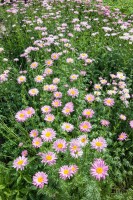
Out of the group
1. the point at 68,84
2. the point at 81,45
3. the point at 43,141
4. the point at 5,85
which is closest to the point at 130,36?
the point at 81,45

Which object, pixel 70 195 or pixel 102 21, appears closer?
pixel 70 195

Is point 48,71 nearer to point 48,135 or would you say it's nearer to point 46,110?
point 46,110

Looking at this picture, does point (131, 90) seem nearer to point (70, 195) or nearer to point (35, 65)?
point (35, 65)

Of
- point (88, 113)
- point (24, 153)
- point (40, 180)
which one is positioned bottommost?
point (24, 153)

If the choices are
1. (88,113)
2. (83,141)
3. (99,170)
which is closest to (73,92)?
(88,113)

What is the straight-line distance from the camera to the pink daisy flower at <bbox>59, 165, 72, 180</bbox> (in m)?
2.07

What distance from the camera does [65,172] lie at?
6.91ft

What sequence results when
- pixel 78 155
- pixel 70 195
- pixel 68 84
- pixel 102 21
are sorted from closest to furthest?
pixel 78 155
pixel 70 195
pixel 68 84
pixel 102 21

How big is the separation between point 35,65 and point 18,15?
233cm

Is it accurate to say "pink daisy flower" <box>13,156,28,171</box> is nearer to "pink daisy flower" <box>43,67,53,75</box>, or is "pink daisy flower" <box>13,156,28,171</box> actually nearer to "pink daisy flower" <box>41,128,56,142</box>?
"pink daisy flower" <box>41,128,56,142</box>

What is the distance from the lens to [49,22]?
4812 mm

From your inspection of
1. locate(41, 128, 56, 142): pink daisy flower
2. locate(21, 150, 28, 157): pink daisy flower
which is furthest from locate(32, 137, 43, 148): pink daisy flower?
locate(21, 150, 28, 157): pink daisy flower

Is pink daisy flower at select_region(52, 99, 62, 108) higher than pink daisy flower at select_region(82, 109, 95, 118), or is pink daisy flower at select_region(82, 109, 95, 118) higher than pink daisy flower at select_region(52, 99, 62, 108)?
pink daisy flower at select_region(82, 109, 95, 118)

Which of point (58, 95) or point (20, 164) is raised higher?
point (58, 95)
